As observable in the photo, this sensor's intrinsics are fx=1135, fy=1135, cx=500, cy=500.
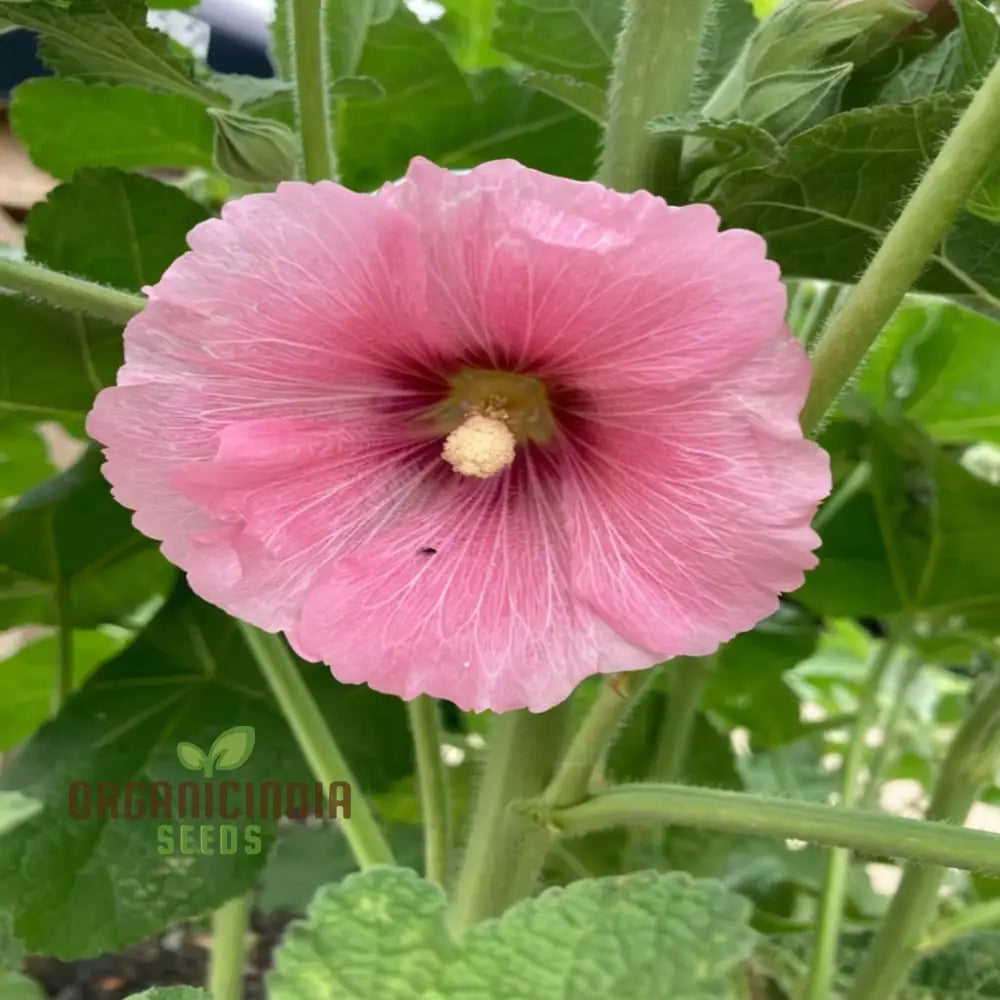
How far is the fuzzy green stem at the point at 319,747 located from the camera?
1.63 ft

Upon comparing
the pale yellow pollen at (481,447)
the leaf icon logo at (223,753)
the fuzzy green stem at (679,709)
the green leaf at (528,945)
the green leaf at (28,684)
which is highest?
the pale yellow pollen at (481,447)

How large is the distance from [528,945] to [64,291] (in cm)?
27

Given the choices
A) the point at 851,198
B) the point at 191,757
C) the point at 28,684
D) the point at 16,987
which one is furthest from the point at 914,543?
the point at 28,684

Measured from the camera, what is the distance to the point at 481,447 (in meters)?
0.40

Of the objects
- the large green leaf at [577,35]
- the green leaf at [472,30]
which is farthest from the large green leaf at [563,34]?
the green leaf at [472,30]

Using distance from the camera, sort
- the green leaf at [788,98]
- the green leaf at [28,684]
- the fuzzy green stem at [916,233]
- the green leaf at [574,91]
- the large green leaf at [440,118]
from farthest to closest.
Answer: the green leaf at [28,684]
the large green leaf at [440,118]
the green leaf at [574,91]
the green leaf at [788,98]
the fuzzy green stem at [916,233]

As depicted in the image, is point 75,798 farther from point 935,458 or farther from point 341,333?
point 935,458

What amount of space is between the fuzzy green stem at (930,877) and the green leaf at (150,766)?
0.95ft

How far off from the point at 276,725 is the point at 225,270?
37cm

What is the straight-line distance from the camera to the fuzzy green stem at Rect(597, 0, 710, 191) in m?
0.44

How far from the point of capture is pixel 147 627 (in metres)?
0.69

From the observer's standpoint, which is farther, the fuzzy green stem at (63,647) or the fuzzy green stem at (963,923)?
the fuzzy green stem at (63,647)

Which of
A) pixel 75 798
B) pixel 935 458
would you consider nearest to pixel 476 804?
pixel 75 798

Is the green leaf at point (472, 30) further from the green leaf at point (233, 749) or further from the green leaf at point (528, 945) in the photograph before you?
the green leaf at point (528, 945)
